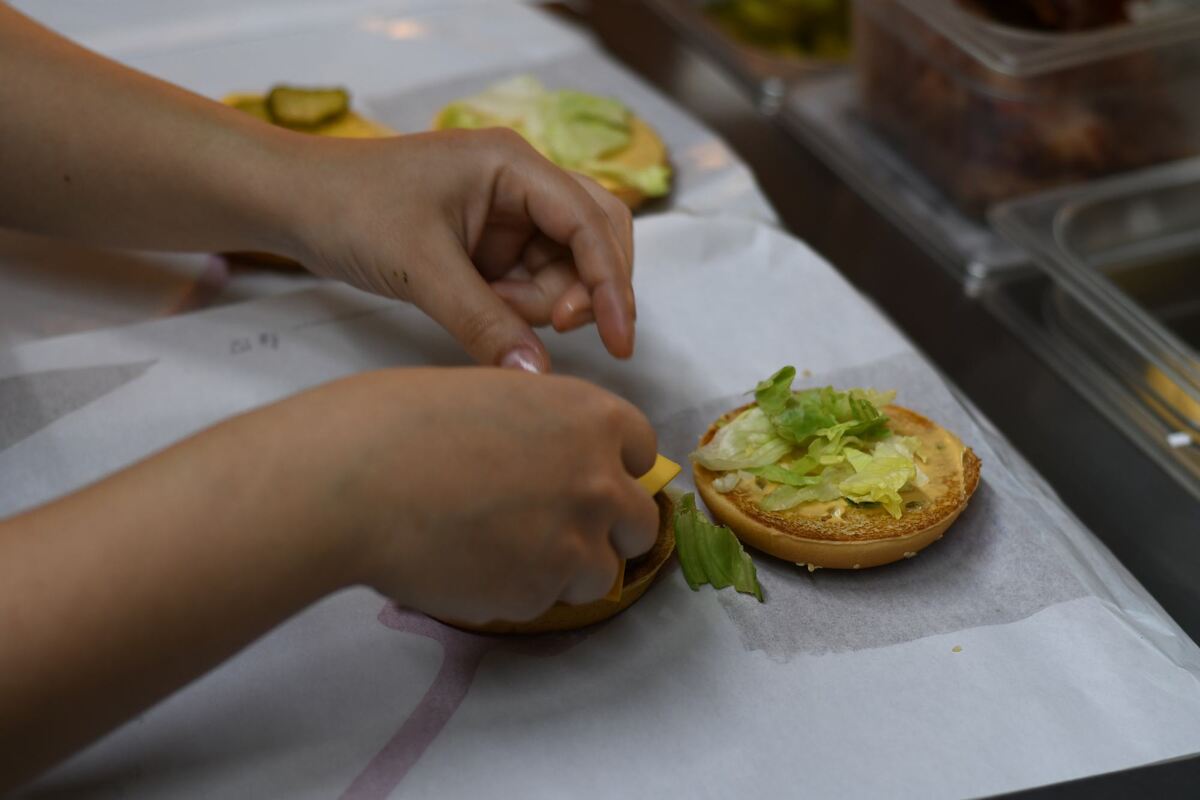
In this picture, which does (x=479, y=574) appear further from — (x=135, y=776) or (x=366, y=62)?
(x=366, y=62)

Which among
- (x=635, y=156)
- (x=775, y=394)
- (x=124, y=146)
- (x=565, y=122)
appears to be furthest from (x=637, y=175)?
(x=124, y=146)

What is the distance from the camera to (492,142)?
4.32ft

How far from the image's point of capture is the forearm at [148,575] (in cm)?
84

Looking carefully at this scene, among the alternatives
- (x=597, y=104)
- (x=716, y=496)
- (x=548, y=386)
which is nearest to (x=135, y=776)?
(x=548, y=386)

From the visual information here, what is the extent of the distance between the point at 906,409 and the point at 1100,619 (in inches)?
13.6

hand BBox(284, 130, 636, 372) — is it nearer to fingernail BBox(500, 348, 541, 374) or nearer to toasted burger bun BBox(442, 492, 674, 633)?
fingernail BBox(500, 348, 541, 374)

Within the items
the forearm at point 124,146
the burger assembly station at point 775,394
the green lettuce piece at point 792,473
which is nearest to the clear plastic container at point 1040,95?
the burger assembly station at point 775,394

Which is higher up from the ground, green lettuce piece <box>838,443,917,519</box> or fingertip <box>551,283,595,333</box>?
fingertip <box>551,283,595,333</box>

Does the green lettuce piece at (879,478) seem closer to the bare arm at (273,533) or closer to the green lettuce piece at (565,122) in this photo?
the bare arm at (273,533)

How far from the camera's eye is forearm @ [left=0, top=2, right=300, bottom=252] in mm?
1436

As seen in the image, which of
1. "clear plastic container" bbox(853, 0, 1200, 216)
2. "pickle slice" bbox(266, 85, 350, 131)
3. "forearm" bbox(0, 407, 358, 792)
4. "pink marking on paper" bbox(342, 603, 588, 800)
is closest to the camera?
"forearm" bbox(0, 407, 358, 792)

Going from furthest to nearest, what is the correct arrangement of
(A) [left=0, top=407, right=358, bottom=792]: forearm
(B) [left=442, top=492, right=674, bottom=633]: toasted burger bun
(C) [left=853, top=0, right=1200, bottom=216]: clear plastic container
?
(C) [left=853, top=0, right=1200, bottom=216]: clear plastic container, (B) [left=442, top=492, right=674, bottom=633]: toasted burger bun, (A) [left=0, top=407, right=358, bottom=792]: forearm

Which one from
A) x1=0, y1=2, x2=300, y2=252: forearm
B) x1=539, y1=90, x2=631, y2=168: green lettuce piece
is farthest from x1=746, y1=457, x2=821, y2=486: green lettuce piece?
x1=539, y1=90, x2=631, y2=168: green lettuce piece

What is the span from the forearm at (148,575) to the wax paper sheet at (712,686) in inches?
7.2
